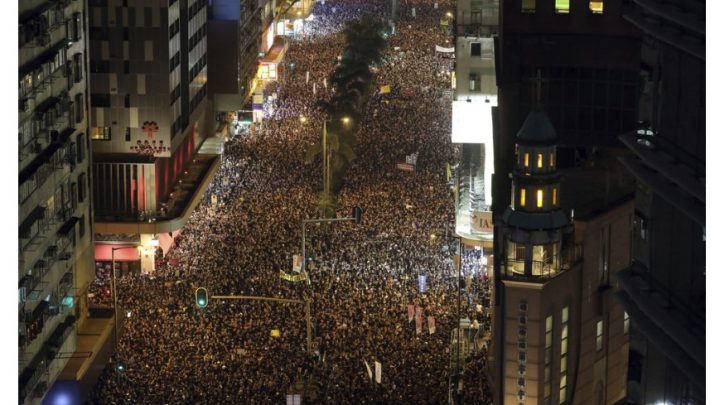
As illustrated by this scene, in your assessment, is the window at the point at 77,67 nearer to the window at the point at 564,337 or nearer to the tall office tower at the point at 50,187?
the tall office tower at the point at 50,187

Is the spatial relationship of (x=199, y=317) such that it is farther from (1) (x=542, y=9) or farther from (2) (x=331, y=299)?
(1) (x=542, y=9)

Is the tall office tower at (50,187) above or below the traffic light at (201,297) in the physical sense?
above

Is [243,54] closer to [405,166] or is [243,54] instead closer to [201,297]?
[405,166]

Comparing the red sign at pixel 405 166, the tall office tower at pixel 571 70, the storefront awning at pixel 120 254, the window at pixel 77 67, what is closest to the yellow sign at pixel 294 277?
the storefront awning at pixel 120 254

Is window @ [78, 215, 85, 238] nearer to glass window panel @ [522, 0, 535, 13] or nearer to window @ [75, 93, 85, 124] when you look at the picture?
window @ [75, 93, 85, 124]

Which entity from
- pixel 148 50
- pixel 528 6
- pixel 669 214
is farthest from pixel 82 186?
pixel 669 214

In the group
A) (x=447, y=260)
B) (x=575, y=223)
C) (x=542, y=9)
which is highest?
(x=542, y=9)

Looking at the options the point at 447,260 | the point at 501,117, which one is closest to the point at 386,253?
the point at 447,260
